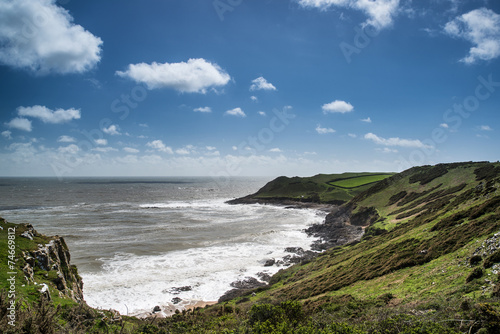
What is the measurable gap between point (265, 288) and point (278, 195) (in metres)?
91.6

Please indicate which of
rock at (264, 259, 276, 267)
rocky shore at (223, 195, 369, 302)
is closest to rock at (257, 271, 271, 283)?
rocky shore at (223, 195, 369, 302)

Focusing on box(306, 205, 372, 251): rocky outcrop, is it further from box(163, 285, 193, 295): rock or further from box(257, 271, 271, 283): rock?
box(163, 285, 193, 295): rock

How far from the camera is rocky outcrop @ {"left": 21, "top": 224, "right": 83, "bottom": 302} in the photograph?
13950mm

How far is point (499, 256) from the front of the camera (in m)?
11.7

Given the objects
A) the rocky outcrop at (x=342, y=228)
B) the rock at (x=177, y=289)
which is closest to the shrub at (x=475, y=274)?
the rock at (x=177, y=289)

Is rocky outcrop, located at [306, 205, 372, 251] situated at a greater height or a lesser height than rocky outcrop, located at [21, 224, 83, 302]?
lesser

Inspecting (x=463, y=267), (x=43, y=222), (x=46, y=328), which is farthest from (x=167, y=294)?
(x=43, y=222)

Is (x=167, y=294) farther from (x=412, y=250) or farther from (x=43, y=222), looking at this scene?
(x=43, y=222)

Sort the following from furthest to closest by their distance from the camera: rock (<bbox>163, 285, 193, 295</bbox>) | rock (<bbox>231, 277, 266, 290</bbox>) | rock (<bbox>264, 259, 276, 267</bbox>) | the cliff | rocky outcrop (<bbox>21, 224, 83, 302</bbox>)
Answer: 1. rock (<bbox>264, 259, 276, 267</bbox>)
2. rock (<bbox>231, 277, 266, 290</bbox>)
3. rock (<bbox>163, 285, 193, 295</bbox>)
4. rocky outcrop (<bbox>21, 224, 83, 302</bbox>)
5. the cliff

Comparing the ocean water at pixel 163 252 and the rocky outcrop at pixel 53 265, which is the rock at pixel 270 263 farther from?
the rocky outcrop at pixel 53 265

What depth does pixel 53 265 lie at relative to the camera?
1552 centimetres

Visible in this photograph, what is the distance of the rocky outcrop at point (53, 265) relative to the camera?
13.9 m

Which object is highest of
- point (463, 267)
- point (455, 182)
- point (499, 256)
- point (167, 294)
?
point (455, 182)

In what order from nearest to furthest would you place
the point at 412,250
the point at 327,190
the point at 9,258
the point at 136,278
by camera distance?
1. the point at 9,258
2. the point at 412,250
3. the point at 136,278
4. the point at 327,190
